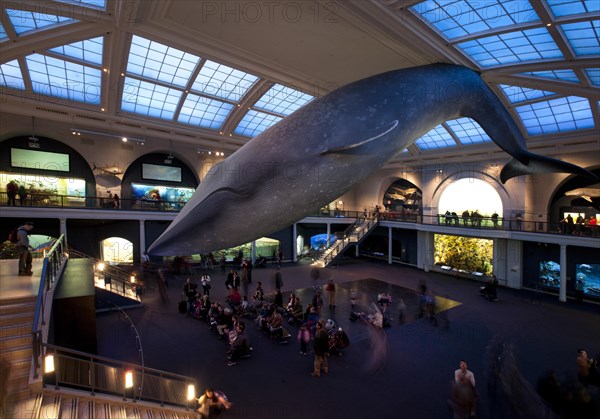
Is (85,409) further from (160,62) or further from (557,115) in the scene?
(557,115)

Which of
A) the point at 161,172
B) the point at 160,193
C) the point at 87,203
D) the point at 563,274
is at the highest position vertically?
the point at 161,172

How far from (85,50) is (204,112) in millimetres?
7920

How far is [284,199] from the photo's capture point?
1997 mm

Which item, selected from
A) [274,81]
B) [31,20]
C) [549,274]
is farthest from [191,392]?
[549,274]

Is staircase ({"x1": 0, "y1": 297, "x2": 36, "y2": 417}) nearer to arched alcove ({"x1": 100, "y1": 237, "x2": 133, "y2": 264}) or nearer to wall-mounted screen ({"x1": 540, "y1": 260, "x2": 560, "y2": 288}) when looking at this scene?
arched alcove ({"x1": 100, "y1": 237, "x2": 133, "y2": 264})

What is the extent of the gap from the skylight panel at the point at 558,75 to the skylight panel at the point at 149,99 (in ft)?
64.3

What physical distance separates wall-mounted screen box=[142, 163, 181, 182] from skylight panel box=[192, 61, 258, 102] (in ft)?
28.4

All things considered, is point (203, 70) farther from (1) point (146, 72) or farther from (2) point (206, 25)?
(2) point (206, 25)

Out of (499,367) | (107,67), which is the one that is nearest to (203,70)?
(107,67)

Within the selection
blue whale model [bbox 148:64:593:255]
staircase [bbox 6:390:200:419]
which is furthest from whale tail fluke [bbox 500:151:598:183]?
staircase [bbox 6:390:200:419]

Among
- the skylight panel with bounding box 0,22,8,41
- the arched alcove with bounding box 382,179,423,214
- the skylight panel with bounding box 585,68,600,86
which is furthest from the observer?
the arched alcove with bounding box 382,179,423,214

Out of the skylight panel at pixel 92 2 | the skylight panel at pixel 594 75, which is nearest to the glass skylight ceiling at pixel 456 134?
the skylight panel at pixel 594 75

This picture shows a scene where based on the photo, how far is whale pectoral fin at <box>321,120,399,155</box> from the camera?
6.77 ft

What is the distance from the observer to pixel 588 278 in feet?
53.9
